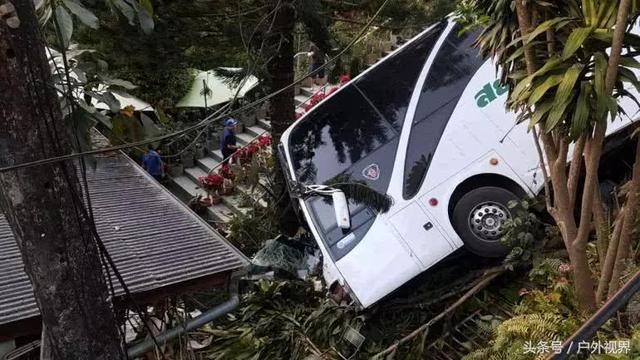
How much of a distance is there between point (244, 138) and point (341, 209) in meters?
7.12

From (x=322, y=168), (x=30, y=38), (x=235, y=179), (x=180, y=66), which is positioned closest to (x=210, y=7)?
(x=180, y=66)

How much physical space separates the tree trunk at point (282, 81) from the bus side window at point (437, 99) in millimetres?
1750

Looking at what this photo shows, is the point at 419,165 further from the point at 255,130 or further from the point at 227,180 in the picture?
the point at 255,130

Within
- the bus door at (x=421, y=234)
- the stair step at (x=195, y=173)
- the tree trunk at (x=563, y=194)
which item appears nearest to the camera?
the tree trunk at (x=563, y=194)

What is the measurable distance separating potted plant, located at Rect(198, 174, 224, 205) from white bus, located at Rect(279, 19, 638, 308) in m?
4.26

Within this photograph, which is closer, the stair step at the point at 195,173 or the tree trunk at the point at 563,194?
the tree trunk at the point at 563,194

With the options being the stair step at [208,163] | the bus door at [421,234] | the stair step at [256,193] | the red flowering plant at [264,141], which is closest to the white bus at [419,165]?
the bus door at [421,234]

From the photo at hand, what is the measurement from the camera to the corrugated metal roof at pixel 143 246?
356 cm

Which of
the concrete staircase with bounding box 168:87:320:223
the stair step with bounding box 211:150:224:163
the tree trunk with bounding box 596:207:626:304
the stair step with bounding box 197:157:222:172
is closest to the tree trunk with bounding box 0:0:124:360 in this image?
the tree trunk with bounding box 596:207:626:304

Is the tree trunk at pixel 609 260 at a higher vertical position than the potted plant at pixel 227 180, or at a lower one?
lower

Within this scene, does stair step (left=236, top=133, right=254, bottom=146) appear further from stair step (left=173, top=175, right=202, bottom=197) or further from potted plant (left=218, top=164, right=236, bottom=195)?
potted plant (left=218, top=164, right=236, bottom=195)

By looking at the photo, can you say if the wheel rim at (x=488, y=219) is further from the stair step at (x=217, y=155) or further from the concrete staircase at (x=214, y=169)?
the stair step at (x=217, y=155)

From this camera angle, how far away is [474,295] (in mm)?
5043

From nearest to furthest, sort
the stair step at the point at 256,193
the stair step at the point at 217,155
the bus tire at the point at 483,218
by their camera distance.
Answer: the bus tire at the point at 483,218 < the stair step at the point at 256,193 < the stair step at the point at 217,155
